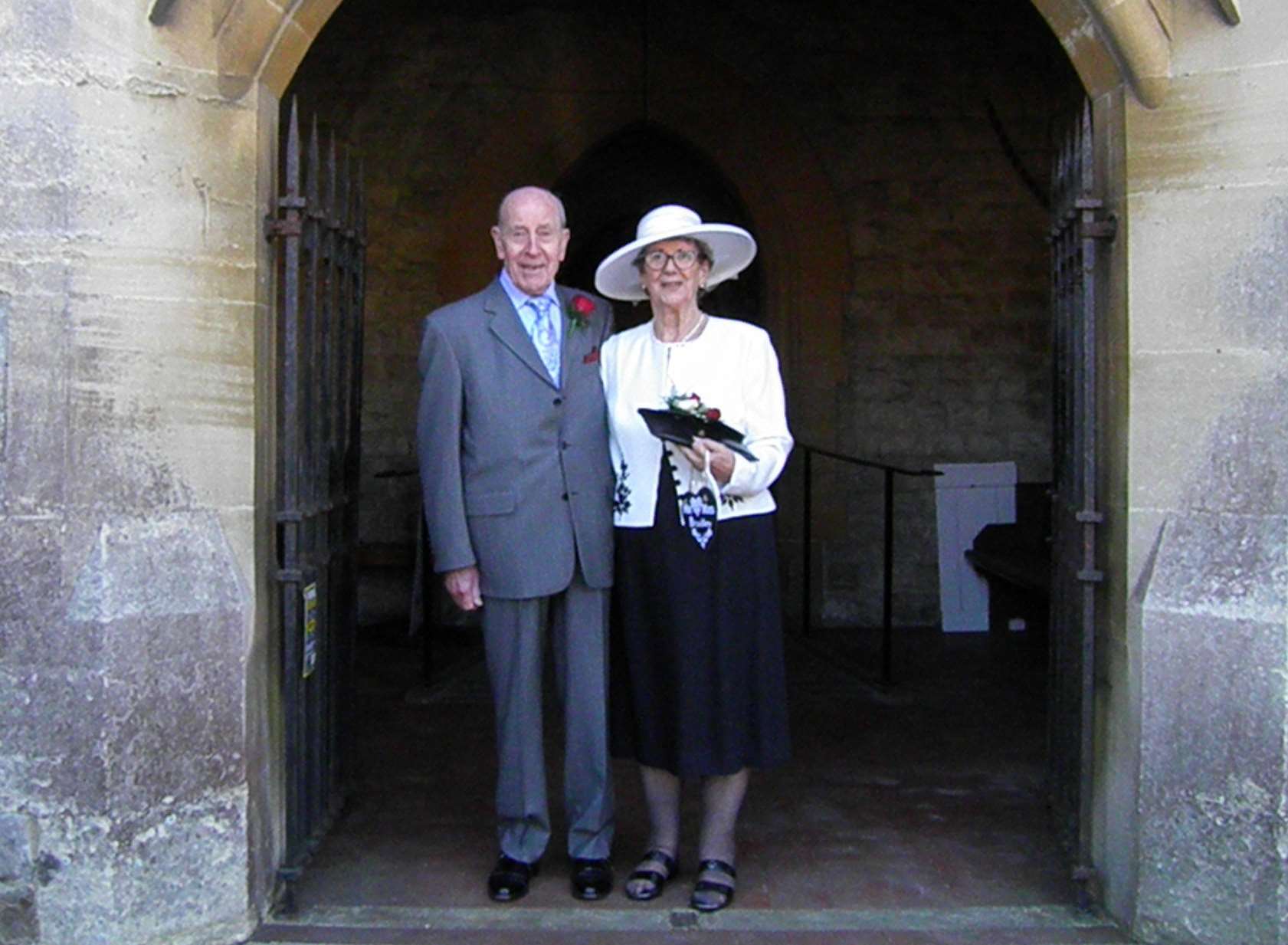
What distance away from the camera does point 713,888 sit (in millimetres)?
3492

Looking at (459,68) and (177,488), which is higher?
(459,68)

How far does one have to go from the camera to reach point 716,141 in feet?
24.9

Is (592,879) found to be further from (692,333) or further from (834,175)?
(834,175)

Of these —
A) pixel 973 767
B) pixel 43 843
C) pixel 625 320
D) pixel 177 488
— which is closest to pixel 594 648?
pixel 177 488

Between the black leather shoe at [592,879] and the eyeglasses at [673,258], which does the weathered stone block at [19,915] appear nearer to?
the black leather shoe at [592,879]

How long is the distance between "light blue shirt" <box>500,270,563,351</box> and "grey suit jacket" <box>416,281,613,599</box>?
0.07 ft

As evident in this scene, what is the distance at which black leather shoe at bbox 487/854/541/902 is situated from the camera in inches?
140

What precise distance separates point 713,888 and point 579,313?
138 cm

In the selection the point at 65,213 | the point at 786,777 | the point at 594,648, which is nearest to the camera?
the point at 65,213

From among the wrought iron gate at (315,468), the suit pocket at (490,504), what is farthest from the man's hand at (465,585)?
the wrought iron gate at (315,468)

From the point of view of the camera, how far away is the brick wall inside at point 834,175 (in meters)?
7.55

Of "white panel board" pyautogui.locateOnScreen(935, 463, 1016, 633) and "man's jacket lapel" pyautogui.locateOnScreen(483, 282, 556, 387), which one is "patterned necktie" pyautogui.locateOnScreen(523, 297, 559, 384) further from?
"white panel board" pyautogui.locateOnScreen(935, 463, 1016, 633)

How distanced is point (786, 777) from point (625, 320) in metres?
4.22

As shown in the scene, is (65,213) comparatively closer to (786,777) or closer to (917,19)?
(786,777)
